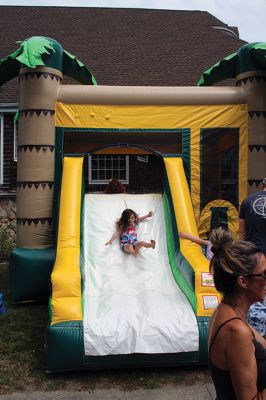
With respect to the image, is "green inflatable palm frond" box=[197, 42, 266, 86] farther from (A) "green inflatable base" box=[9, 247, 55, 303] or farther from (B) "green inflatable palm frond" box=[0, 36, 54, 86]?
(A) "green inflatable base" box=[9, 247, 55, 303]

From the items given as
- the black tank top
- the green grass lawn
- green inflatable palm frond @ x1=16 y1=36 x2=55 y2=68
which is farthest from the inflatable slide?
the black tank top

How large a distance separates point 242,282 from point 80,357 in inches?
102

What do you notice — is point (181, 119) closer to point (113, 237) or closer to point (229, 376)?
point (113, 237)

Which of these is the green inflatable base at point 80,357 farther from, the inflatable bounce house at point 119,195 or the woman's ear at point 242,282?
the woman's ear at point 242,282

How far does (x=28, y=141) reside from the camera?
606 centimetres

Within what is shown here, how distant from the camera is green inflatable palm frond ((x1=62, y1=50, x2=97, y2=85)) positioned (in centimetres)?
658

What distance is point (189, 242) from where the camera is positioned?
209 inches

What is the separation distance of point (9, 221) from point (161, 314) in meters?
7.35

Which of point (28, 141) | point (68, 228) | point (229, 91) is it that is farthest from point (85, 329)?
point (229, 91)

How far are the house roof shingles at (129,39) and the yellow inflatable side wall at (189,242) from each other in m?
6.61

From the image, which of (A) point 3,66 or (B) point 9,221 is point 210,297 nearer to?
(A) point 3,66

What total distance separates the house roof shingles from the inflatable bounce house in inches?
215

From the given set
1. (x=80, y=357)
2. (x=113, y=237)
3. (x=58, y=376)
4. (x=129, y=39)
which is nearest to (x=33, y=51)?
(x=113, y=237)

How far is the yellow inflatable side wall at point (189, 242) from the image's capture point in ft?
13.8
